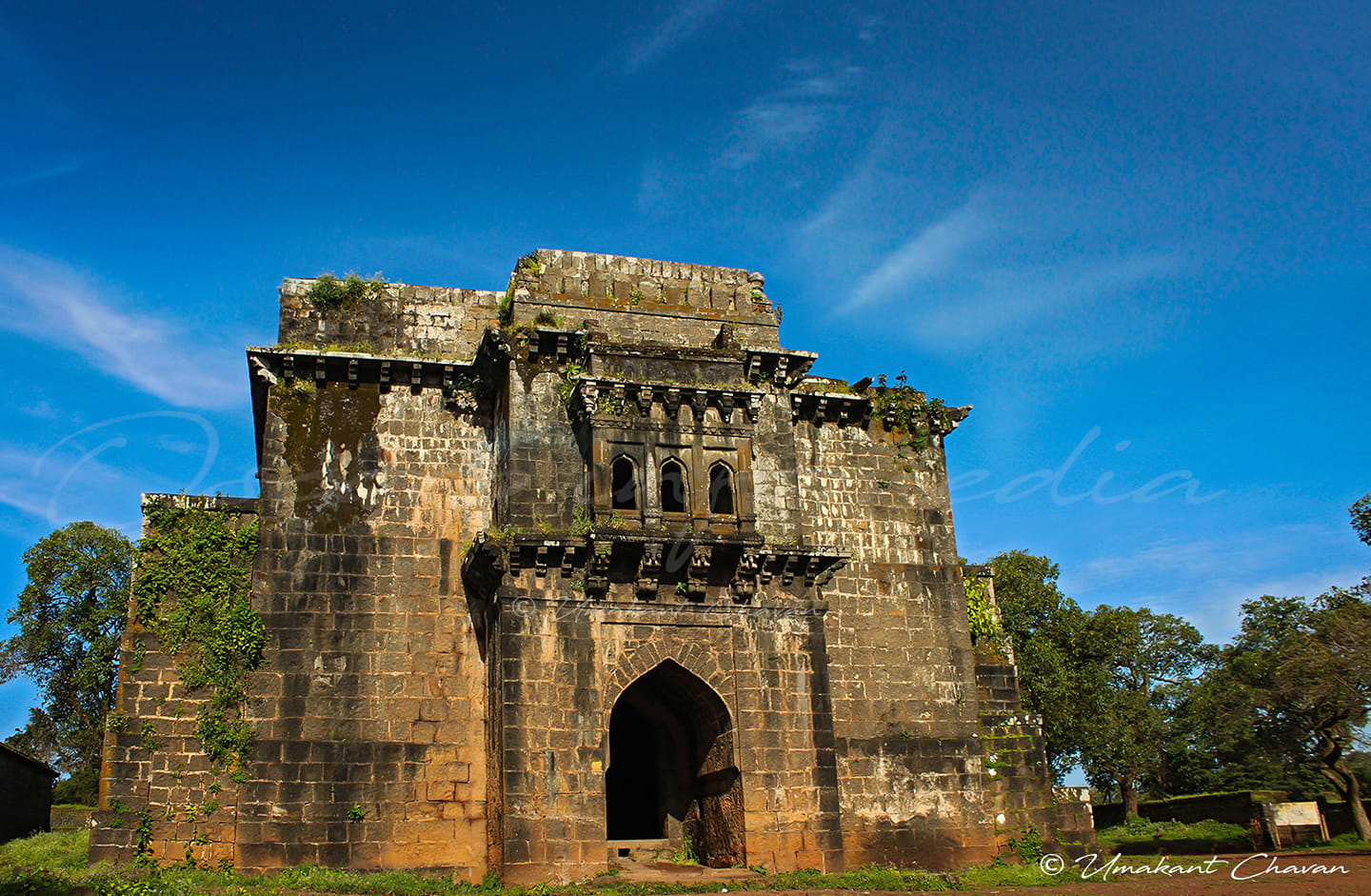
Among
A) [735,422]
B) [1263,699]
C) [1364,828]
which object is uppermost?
[735,422]

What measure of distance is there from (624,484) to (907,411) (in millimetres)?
8085

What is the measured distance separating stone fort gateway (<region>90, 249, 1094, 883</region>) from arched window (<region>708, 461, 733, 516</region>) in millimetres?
76

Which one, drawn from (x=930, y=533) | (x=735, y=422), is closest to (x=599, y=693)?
(x=735, y=422)

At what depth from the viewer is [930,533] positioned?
23250 mm

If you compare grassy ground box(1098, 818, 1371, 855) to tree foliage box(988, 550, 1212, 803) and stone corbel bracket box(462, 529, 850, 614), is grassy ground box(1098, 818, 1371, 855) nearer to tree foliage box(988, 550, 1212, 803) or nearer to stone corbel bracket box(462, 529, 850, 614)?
tree foliage box(988, 550, 1212, 803)

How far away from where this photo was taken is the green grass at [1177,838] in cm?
3161

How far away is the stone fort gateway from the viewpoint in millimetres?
17469

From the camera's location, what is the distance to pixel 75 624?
37688mm

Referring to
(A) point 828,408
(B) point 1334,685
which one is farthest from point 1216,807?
(A) point 828,408

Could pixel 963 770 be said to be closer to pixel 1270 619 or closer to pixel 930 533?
pixel 930 533

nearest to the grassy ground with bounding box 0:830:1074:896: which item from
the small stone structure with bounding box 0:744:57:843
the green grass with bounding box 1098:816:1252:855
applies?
the small stone structure with bounding box 0:744:57:843

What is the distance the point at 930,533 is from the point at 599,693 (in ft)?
30.7

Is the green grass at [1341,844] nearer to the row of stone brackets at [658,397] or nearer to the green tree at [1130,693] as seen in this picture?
the green tree at [1130,693]

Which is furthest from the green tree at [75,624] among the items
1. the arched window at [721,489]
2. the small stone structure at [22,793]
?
the arched window at [721,489]
